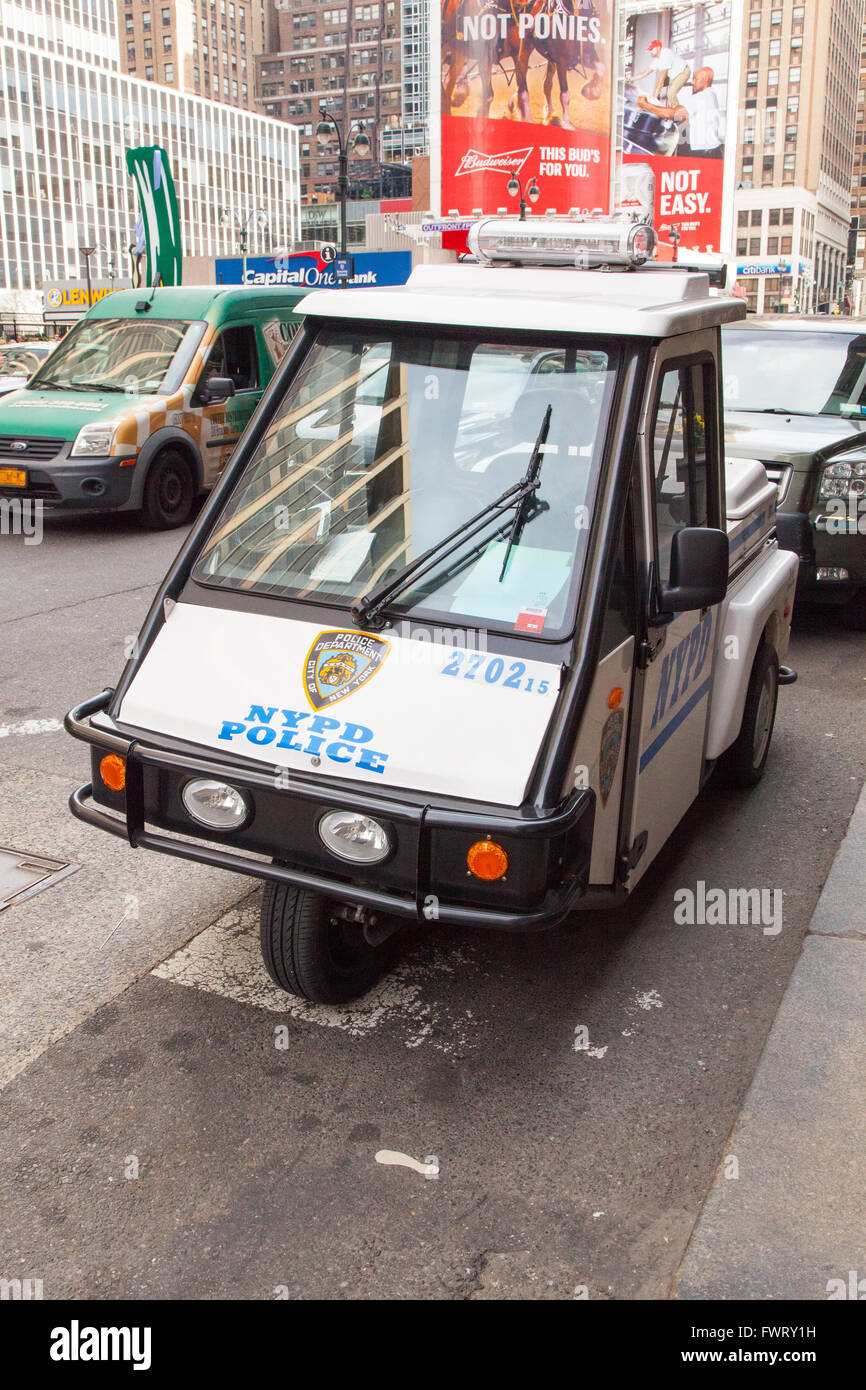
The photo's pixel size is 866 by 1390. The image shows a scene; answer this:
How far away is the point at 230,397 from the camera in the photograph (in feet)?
40.6

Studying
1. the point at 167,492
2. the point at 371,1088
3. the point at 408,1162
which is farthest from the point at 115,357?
the point at 408,1162

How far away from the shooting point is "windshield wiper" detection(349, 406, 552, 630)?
3.45 metres

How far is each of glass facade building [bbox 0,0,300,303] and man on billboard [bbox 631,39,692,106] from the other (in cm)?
7383

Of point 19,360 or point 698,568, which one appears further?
point 19,360

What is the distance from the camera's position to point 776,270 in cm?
12119

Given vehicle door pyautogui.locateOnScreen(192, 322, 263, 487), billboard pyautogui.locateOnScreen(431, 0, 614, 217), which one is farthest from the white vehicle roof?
billboard pyautogui.locateOnScreen(431, 0, 614, 217)

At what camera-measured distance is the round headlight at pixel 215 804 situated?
3.32 metres

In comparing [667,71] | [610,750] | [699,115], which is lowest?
[610,750]

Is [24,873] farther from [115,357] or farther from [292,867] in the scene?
[115,357]

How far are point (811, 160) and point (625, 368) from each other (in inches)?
5958

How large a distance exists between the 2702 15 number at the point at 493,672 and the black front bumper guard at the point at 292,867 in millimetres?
320

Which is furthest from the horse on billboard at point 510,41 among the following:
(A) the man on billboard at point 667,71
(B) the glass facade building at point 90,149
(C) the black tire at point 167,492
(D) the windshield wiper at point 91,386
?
(B) the glass facade building at point 90,149

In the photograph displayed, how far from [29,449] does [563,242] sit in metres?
8.16
